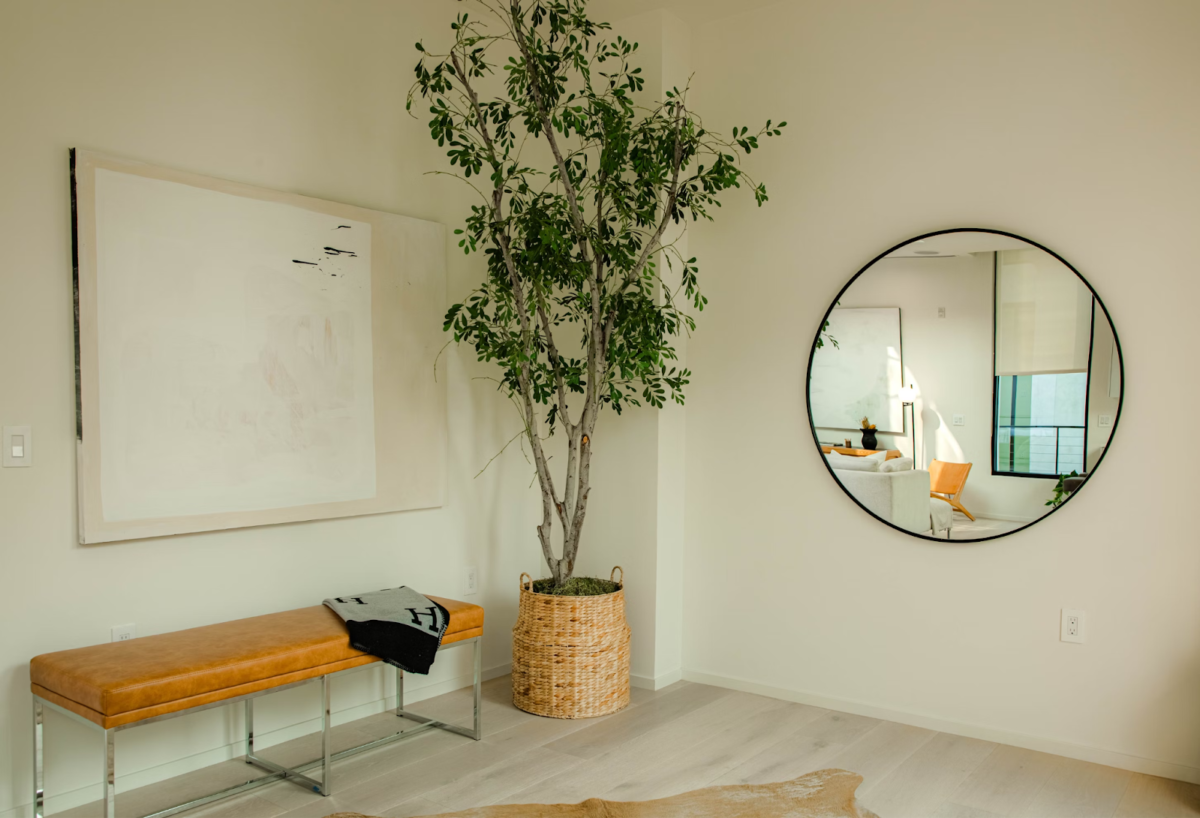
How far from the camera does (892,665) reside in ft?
10.9

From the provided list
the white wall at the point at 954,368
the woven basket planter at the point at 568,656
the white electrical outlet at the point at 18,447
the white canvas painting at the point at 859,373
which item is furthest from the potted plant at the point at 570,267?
the white electrical outlet at the point at 18,447

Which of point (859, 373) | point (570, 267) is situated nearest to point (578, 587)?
point (570, 267)

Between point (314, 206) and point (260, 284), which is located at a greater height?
point (314, 206)

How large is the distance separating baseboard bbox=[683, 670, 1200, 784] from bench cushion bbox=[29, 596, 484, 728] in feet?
5.50


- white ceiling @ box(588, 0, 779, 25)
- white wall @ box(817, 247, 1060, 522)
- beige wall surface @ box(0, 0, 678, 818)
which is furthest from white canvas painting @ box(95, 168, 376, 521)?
white wall @ box(817, 247, 1060, 522)

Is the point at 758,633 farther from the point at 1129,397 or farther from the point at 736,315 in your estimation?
the point at 1129,397

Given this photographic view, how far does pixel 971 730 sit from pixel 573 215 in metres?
2.35

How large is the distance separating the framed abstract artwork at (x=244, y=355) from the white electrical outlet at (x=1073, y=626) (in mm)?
2311

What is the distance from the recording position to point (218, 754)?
2828 mm

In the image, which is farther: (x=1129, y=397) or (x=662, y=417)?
(x=662, y=417)

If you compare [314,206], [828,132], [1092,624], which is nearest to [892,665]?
[1092,624]

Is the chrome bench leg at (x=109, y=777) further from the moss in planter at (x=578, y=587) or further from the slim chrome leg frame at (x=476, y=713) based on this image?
the moss in planter at (x=578, y=587)

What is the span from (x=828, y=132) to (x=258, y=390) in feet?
7.70

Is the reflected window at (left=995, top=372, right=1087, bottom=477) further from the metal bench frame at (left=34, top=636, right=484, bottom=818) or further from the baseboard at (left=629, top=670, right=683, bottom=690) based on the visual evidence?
the metal bench frame at (left=34, top=636, right=484, bottom=818)
